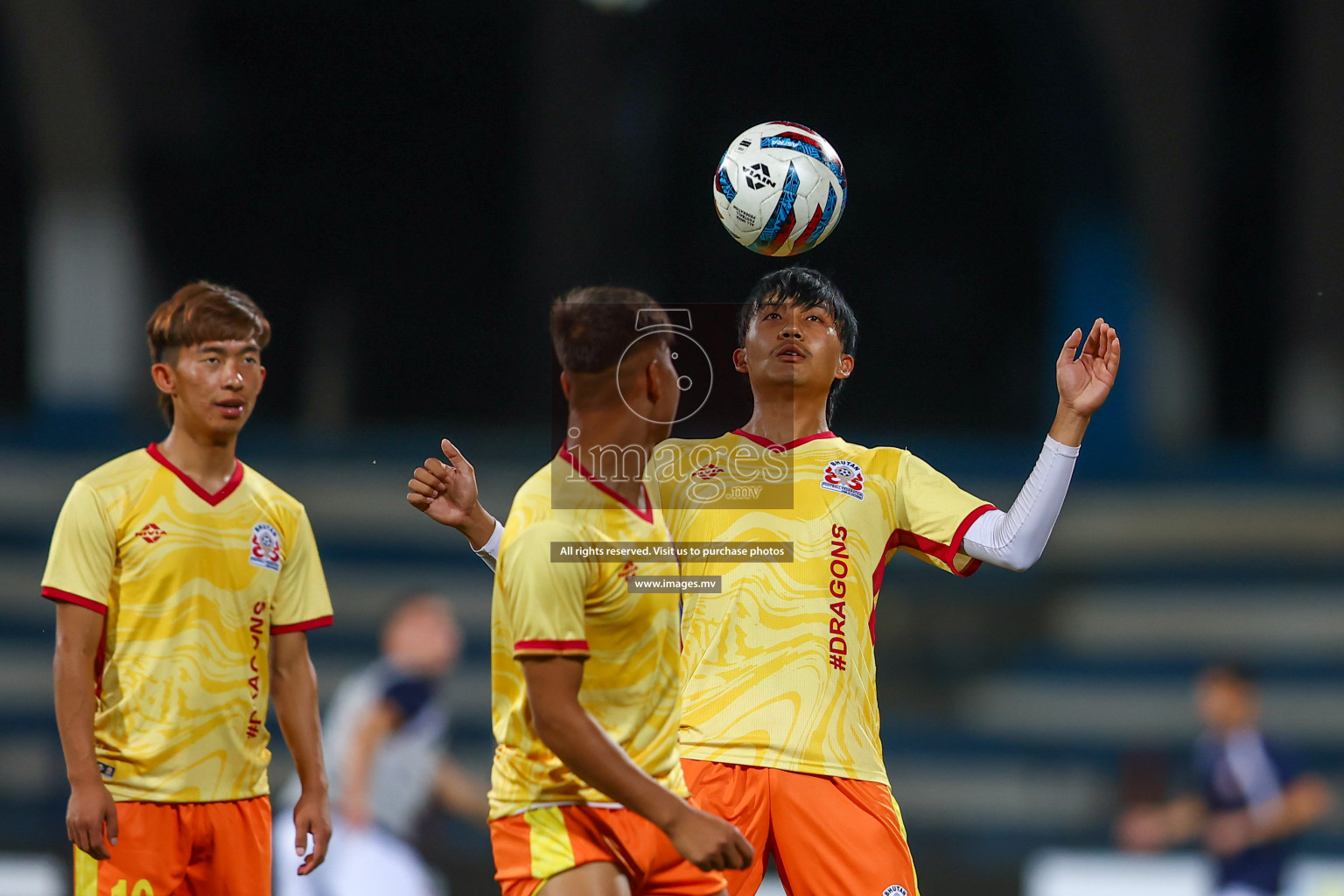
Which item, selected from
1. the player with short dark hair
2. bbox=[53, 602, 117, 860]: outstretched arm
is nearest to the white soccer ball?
the player with short dark hair

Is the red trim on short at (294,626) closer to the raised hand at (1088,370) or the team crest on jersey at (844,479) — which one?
the team crest on jersey at (844,479)

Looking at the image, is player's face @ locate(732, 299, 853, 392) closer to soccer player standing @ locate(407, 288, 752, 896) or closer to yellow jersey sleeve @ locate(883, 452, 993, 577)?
yellow jersey sleeve @ locate(883, 452, 993, 577)

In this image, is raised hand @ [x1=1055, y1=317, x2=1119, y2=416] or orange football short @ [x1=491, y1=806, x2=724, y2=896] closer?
orange football short @ [x1=491, y1=806, x2=724, y2=896]

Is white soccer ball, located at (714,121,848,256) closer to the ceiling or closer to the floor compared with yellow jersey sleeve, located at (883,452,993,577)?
closer to the ceiling

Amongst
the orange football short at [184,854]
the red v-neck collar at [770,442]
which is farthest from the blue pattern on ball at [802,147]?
the orange football short at [184,854]

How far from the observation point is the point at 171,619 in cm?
374

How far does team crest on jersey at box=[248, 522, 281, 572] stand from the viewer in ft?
12.7

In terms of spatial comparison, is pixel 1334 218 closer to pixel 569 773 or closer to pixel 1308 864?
pixel 1308 864

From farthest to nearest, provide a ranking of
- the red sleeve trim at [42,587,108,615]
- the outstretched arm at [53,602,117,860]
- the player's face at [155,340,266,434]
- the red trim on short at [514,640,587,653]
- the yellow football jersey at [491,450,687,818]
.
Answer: the player's face at [155,340,266,434]
the red sleeve trim at [42,587,108,615]
the outstretched arm at [53,602,117,860]
the yellow football jersey at [491,450,687,818]
the red trim on short at [514,640,587,653]

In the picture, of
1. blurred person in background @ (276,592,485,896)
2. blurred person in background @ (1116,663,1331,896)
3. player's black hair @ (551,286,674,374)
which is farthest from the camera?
blurred person in background @ (1116,663,1331,896)

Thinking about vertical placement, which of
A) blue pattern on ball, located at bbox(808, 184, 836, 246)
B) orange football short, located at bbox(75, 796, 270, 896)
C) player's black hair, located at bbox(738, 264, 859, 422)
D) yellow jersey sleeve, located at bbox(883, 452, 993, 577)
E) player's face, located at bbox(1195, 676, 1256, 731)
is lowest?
player's face, located at bbox(1195, 676, 1256, 731)

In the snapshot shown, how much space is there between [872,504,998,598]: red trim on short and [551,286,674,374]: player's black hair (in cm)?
99

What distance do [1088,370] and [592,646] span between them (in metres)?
1.38

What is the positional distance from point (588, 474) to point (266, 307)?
36.5 feet
